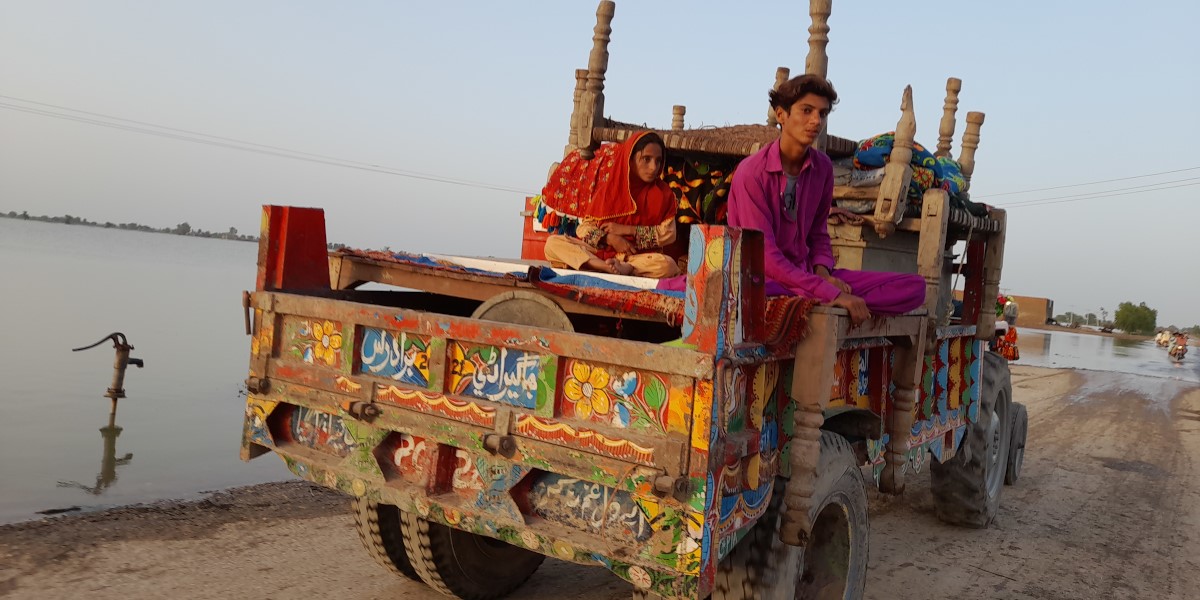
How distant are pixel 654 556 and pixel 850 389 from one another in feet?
4.63

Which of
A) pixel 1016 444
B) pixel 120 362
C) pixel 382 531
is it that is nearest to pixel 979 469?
pixel 1016 444

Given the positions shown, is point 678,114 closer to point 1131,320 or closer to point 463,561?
point 463,561

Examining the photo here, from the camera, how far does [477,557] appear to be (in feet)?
14.3

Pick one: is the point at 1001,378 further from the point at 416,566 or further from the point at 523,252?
the point at 416,566

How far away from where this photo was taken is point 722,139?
5.61m

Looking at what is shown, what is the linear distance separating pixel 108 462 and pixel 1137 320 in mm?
72338

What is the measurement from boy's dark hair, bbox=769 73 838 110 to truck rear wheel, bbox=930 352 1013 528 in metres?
3.25

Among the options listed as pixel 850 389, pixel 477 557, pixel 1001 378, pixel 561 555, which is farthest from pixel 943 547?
pixel 561 555

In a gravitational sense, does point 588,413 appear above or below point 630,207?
below

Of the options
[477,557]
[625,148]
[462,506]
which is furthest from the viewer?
[625,148]

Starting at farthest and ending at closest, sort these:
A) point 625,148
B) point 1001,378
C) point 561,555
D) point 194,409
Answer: point 194,409, point 1001,378, point 625,148, point 561,555

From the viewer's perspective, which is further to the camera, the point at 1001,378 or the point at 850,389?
the point at 1001,378

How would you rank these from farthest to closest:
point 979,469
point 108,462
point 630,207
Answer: point 108,462
point 979,469
point 630,207

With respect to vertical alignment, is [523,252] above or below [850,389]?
above
